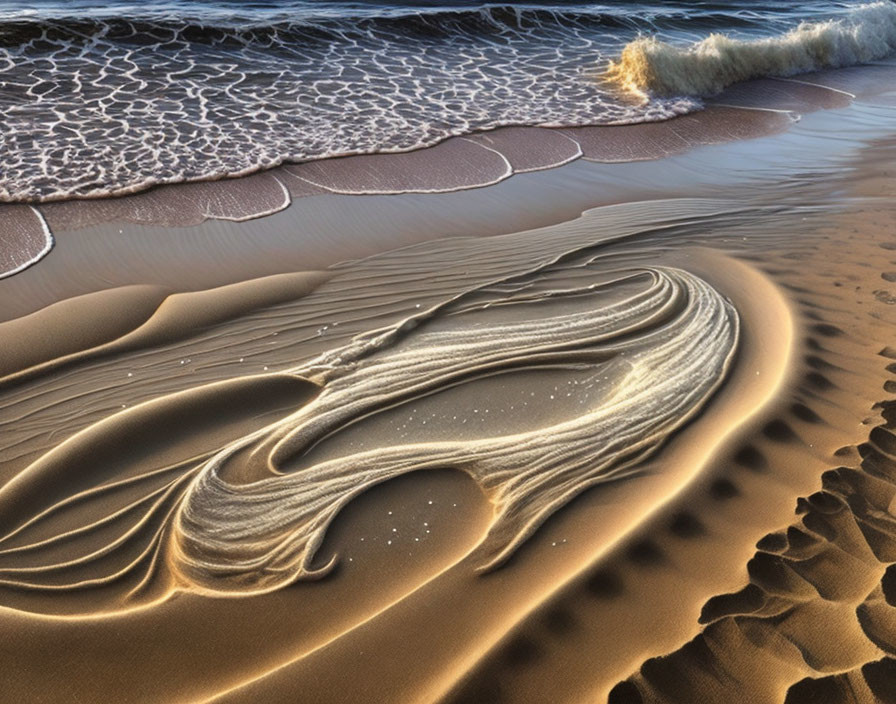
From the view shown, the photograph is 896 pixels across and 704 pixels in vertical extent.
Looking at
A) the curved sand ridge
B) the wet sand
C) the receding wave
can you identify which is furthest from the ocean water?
the curved sand ridge

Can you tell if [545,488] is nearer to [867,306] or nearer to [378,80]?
[867,306]

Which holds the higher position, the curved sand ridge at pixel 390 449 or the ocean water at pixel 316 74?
the ocean water at pixel 316 74

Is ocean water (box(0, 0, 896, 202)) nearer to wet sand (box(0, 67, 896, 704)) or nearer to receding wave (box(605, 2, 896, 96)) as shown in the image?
receding wave (box(605, 2, 896, 96))

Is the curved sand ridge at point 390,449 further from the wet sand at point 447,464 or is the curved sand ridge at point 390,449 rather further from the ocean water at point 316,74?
the ocean water at point 316,74

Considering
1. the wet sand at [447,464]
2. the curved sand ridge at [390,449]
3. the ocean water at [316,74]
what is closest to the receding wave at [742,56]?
the ocean water at [316,74]

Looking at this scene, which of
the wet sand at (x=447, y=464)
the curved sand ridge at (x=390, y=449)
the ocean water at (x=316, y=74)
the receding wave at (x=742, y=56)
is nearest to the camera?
the wet sand at (x=447, y=464)

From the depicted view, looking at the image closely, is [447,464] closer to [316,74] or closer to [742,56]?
[316,74]
